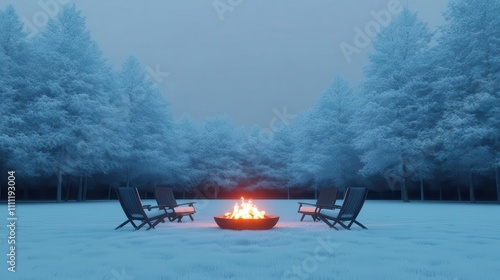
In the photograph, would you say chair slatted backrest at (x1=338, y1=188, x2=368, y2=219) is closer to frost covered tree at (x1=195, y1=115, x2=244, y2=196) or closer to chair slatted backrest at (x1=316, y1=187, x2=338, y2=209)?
chair slatted backrest at (x1=316, y1=187, x2=338, y2=209)

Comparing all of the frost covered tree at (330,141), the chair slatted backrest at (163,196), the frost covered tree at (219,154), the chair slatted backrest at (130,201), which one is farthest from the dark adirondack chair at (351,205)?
the frost covered tree at (219,154)

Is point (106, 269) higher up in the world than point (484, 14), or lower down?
lower down

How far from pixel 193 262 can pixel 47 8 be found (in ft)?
69.9

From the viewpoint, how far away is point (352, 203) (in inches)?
475

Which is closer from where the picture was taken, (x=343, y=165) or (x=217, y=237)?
(x=217, y=237)

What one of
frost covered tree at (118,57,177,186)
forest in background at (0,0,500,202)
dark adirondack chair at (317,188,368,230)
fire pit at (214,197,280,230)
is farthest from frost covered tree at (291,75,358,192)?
fire pit at (214,197,280,230)

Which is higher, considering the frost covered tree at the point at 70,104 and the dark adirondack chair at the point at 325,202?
the frost covered tree at the point at 70,104

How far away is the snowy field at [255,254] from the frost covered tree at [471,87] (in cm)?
1629

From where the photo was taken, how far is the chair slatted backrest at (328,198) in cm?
1423

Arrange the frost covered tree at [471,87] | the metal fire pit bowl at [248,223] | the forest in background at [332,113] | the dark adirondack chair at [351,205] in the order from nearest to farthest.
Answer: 1. the metal fire pit bowl at [248,223]
2. the dark adirondack chair at [351,205]
3. the frost covered tree at [471,87]
4. the forest in background at [332,113]

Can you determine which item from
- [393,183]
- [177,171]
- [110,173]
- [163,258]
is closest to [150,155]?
[110,173]

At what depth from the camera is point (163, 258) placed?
7512 mm

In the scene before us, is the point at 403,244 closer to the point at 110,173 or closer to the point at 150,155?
the point at 150,155

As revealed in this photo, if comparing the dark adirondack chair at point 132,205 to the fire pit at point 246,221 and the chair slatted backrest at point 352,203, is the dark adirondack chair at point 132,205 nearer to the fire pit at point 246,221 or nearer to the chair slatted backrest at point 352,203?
the fire pit at point 246,221
